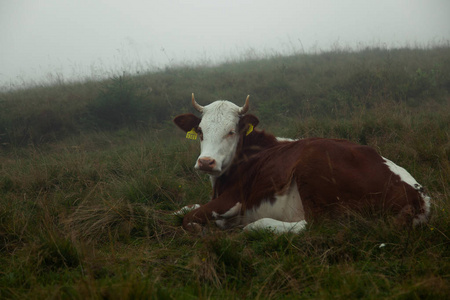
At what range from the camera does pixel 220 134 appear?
14.4 ft

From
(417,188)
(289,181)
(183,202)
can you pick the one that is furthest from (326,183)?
(183,202)

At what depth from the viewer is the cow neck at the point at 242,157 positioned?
4.46 meters

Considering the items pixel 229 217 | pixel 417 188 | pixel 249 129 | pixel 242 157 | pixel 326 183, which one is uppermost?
pixel 249 129

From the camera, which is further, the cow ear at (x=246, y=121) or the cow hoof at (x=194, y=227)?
the cow ear at (x=246, y=121)

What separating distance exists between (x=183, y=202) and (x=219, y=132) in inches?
48.3

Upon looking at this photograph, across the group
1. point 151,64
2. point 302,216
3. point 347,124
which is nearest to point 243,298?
point 302,216

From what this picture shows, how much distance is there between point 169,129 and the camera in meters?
10.2

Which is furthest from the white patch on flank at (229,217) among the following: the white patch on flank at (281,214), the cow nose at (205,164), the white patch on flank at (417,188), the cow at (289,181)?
Result: the white patch on flank at (417,188)

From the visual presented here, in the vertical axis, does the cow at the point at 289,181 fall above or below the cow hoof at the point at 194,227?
above

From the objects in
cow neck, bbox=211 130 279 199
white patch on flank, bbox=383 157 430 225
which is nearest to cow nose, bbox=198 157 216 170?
cow neck, bbox=211 130 279 199

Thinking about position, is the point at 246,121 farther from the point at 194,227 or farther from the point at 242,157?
the point at 194,227

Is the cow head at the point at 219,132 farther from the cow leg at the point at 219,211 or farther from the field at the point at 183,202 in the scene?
the field at the point at 183,202

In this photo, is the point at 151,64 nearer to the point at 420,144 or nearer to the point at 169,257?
the point at 420,144

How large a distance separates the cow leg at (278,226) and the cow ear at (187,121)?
1.90m
